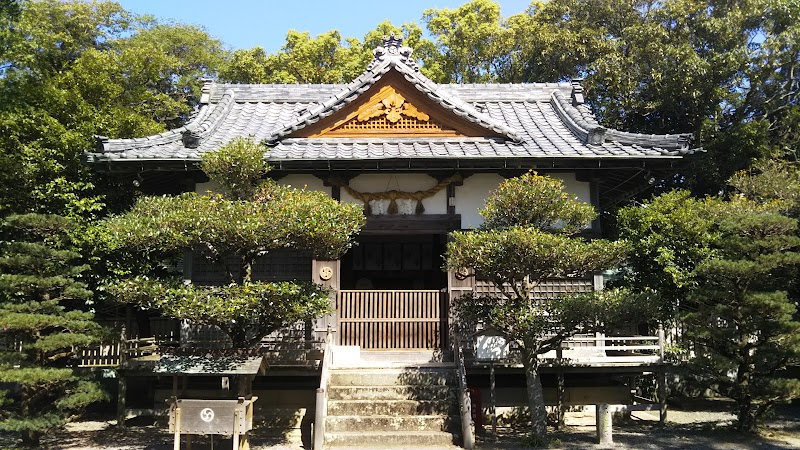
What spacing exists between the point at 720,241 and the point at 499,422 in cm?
571

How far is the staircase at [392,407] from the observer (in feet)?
32.7

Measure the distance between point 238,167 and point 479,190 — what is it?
18.5 ft

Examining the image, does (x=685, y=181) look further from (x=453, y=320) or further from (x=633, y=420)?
(x=453, y=320)

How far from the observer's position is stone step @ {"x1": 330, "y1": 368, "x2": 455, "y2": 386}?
11.3m

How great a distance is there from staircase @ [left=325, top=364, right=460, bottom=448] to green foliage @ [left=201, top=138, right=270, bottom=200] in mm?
3882

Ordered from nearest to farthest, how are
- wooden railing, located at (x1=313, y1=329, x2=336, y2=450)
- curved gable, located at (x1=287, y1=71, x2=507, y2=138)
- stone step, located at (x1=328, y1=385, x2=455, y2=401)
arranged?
wooden railing, located at (x1=313, y1=329, x2=336, y2=450) → stone step, located at (x1=328, y1=385, x2=455, y2=401) → curved gable, located at (x1=287, y1=71, x2=507, y2=138)

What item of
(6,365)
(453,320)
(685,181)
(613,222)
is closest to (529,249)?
(453,320)

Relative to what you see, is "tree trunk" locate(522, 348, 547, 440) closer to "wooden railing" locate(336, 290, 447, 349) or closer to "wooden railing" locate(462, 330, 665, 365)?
"wooden railing" locate(462, 330, 665, 365)

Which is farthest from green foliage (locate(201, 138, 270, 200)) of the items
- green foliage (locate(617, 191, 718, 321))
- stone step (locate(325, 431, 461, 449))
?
green foliage (locate(617, 191, 718, 321))

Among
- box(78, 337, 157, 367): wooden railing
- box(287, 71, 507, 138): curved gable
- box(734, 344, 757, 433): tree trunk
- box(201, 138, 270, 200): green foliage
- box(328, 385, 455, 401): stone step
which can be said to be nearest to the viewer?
box(201, 138, 270, 200): green foliage

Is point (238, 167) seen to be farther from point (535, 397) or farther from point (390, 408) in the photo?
point (535, 397)

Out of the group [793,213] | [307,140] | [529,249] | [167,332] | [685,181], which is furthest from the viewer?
[685,181]

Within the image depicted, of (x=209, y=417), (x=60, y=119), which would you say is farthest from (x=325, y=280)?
(x=60, y=119)

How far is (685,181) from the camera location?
965 inches
